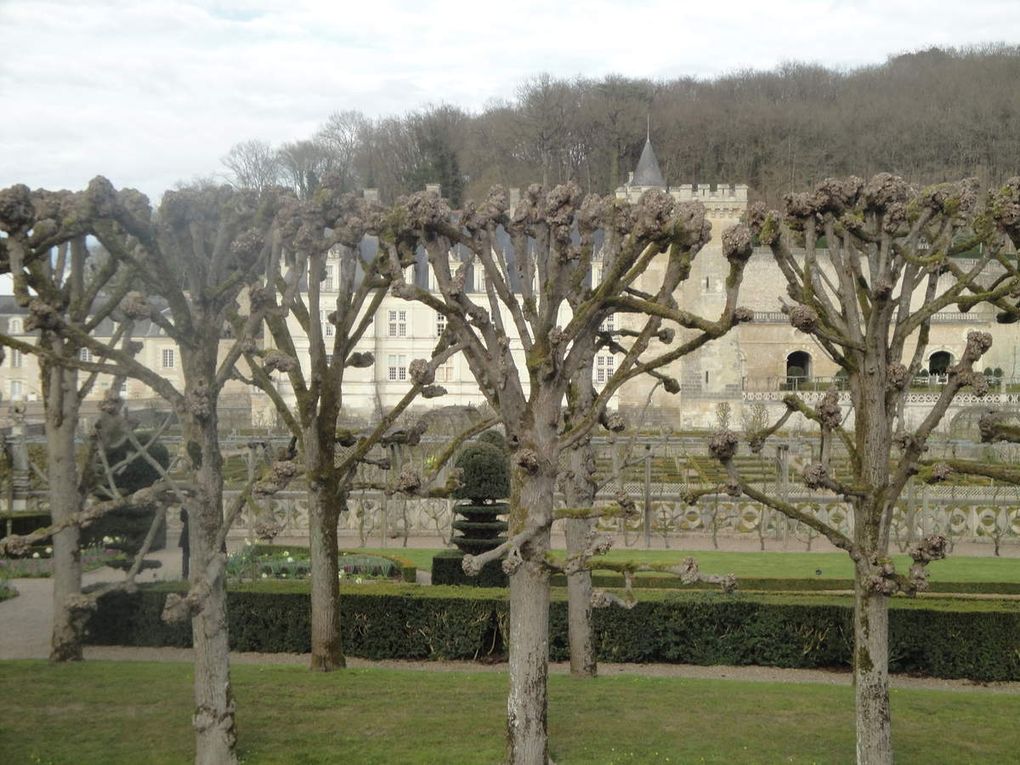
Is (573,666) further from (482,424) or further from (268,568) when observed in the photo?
(268,568)

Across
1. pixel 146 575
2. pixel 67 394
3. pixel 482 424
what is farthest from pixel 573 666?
pixel 146 575

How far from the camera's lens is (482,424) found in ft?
25.9

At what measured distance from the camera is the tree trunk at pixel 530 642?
6.94 meters

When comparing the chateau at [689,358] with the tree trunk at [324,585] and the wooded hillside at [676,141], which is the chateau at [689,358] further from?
the tree trunk at [324,585]

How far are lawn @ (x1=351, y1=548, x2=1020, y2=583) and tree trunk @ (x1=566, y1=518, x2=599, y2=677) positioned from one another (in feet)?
15.3

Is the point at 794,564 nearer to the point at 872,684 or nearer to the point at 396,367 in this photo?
the point at 872,684

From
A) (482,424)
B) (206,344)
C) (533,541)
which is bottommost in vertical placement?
(533,541)

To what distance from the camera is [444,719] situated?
27.4 ft

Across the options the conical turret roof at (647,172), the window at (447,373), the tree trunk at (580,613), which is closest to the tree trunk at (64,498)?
the tree trunk at (580,613)

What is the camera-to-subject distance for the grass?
759cm

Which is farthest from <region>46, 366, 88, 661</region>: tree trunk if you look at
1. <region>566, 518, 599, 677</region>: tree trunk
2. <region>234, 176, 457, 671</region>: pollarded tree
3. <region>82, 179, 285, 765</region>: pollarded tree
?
<region>566, 518, 599, 677</region>: tree trunk

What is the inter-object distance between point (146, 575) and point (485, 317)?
10055 millimetres

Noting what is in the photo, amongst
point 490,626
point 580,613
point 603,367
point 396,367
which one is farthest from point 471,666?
point 603,367

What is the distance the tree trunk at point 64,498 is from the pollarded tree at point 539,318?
397cm
